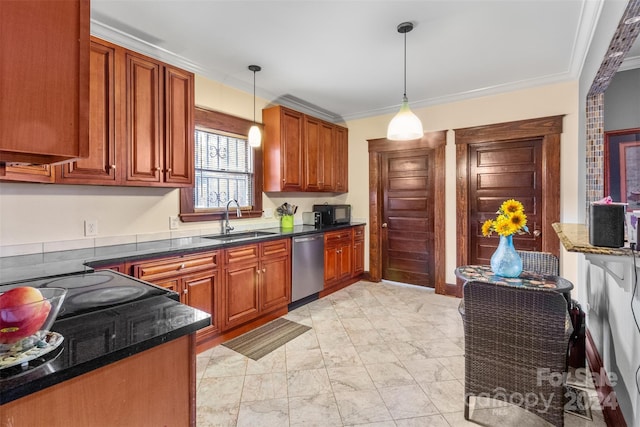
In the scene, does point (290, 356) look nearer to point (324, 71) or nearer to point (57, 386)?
point (57, 386)

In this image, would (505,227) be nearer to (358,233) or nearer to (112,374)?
(112,374)

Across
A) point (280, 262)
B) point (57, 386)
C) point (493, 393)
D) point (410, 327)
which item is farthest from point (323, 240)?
point (57, 386)

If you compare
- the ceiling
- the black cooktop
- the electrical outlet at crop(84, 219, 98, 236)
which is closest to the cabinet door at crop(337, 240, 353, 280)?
the ceiling

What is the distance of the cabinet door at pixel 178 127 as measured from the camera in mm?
2676

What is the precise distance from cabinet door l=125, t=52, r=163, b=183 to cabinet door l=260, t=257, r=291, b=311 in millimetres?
1370

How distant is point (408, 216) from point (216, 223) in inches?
107

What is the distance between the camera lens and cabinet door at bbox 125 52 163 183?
2.44 meters

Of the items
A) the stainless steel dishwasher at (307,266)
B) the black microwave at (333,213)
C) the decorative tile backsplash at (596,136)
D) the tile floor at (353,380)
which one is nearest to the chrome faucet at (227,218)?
the stainless steel dishwasher at (307,266)

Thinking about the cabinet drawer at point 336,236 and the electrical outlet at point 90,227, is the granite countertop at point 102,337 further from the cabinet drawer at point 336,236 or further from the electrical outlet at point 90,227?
the cabinet drawer at point 336,236

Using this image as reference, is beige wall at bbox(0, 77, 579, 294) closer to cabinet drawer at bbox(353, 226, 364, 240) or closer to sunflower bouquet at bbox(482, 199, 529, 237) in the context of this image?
cabinet drawer at bbox(353, 226, 364, 240)

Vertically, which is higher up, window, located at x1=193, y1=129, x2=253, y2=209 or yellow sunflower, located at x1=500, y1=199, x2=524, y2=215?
window, located at x1=193, y1=129, x2=253, y2=209

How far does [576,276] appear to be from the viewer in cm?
346

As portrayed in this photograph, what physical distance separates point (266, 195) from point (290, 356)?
2.12 meters

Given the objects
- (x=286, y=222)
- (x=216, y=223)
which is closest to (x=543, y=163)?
(x=286, y=222)
